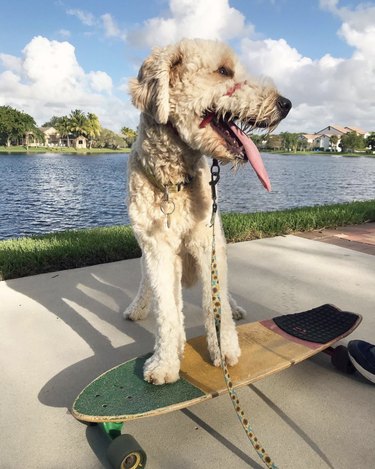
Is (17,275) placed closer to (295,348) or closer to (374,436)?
Answer: (295,348)

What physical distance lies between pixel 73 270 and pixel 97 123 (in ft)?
333

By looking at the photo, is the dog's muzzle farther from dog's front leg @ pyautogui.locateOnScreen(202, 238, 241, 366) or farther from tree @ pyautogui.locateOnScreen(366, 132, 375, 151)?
tree @ pyautogui.locateOnScreen(366, 132, 375, 151)

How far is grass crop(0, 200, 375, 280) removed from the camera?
4.64m

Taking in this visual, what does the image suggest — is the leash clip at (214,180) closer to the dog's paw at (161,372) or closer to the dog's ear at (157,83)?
the dog's ear at (157,83)

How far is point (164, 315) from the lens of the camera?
2365 mm

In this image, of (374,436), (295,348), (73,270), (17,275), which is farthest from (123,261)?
(374,436)

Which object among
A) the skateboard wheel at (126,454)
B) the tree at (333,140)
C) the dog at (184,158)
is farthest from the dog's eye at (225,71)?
the tree at (333,140)

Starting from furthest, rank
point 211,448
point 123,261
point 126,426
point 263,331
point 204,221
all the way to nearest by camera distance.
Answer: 1. point 123,261
2. point 263,331
3. point 204,221
4. point 126,426
5. point 211,448

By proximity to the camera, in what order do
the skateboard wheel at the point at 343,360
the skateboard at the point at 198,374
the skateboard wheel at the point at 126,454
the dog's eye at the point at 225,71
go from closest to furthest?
the skateboard wheel at the point at 126,454 → the skateboard at the point at 198,374 → the dog's eye at the point at 225,71 → the skateboard wheel at the point at 343,360

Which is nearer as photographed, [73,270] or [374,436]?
[374,436]

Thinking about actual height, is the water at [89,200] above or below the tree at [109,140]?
below

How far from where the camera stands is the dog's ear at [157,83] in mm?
2074

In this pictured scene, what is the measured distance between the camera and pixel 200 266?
8.12 feet

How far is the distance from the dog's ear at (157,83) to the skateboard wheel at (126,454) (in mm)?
1617
